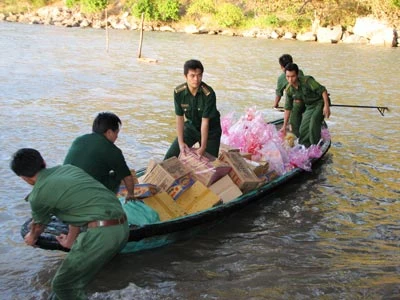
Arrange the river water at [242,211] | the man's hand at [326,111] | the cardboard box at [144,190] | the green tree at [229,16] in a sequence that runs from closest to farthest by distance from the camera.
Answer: the river water at [242,211], the cardboard box at [144,190], the man's hand at [326,111], the green tree at [229,16]

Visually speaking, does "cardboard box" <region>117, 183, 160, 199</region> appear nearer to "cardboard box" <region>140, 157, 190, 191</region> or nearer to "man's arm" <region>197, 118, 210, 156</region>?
"cardboard box" <region>140, 157, 190, 191</region>

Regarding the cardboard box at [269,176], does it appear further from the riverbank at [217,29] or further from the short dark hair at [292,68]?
the riverbank at [217,29]

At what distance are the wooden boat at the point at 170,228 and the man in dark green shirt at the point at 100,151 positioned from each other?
2.18 ft

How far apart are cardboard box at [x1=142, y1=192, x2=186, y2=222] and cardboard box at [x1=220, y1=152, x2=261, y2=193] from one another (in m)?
1.04

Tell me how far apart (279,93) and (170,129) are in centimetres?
365

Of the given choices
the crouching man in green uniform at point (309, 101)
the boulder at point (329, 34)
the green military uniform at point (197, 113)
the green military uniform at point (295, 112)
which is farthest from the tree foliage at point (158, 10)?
the green military uniform at point (197, 113)

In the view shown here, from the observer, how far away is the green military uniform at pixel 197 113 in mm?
6359

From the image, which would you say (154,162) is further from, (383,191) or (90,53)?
(90,53)

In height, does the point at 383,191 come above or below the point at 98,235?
below

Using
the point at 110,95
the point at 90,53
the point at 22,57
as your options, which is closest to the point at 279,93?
the point at 110,95

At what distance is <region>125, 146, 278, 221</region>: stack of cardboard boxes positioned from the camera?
→ 5776 mm

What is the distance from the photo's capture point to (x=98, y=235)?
363 cm

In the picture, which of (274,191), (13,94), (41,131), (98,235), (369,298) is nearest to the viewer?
(98,235)

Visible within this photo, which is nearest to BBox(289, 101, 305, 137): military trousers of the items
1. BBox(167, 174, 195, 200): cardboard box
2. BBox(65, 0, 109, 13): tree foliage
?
BBox(167, 174, 195, 200): cardboard box
